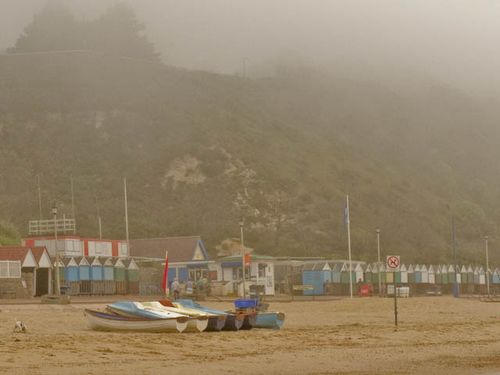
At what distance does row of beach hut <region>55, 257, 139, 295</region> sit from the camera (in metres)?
59.2

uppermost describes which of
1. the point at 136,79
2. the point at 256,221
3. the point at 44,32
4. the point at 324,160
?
the point at 44,32

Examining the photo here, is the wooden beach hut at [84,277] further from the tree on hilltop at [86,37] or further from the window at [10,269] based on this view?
the tree on hilltop at [86,37]

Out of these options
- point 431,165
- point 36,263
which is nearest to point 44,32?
point 431,165

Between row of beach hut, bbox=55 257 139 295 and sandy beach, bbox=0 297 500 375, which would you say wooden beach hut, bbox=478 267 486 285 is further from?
sandy beach, bbox=0 297 500 375

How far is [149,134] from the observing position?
134250 millimetres

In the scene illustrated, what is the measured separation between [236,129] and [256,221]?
103ft

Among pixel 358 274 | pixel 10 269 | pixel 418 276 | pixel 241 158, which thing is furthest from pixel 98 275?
pixel 241 158

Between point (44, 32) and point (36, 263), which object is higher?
point (44, 32)

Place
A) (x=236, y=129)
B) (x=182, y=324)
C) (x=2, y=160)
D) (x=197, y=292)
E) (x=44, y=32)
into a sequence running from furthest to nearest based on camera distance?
(x=44, y=32) < (x=236, y=129) < (x=2, y=160) < (x=197, y=292) < (x=182, y=324)

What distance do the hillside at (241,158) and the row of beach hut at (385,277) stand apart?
12771mm

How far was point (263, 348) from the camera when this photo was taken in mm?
25391

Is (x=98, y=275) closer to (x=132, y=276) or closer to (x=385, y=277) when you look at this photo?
(x=132, y=276)

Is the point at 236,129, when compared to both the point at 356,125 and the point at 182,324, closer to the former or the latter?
the point at 356,125

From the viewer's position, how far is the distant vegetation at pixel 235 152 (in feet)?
348
